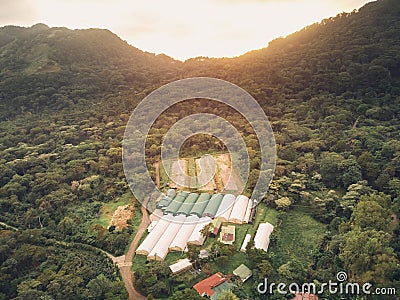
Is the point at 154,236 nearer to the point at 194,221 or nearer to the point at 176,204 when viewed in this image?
the point at 194,221

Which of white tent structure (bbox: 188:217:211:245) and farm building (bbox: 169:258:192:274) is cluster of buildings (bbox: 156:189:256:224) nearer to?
white tent structure (bbox: 188:217:211:245)

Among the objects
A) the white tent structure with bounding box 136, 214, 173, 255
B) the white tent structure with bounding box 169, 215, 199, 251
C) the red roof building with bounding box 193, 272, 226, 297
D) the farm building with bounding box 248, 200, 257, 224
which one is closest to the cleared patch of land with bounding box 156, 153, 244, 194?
the farm building with bounding box 248, 200, 257, 224

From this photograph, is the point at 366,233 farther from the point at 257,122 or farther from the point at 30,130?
the point at 30,130

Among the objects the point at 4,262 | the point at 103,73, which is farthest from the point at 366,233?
the point at 103,73

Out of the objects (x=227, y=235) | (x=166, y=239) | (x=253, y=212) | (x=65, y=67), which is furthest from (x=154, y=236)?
(x=65, y=67)

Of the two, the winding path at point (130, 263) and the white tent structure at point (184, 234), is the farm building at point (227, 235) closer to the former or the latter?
the white tent structure at point (184, 234)

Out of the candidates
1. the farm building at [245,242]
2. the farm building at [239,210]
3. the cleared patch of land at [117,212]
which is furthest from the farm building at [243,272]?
the cleared patch of land at [117,212]
